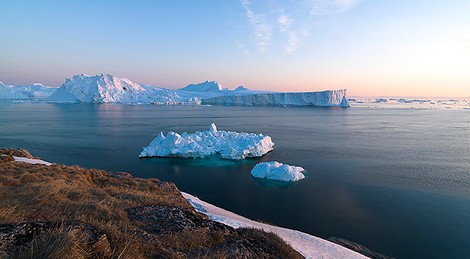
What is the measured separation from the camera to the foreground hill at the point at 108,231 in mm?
2657

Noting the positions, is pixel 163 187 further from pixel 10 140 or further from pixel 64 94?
pixel 64 94

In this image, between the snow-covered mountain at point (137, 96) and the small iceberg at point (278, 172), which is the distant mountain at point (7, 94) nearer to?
the snow-covered mountain at point (137, 96)

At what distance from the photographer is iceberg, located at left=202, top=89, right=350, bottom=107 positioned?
89.6 meters

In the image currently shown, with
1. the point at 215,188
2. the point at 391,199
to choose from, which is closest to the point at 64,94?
the point at 215,188

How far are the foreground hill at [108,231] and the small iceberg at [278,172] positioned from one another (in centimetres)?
1177

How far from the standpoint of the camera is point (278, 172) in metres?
17.3

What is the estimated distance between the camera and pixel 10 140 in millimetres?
27594

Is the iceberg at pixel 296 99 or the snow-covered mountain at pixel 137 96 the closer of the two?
the iceberg at pixel 296 99

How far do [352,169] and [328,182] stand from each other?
3805 mm

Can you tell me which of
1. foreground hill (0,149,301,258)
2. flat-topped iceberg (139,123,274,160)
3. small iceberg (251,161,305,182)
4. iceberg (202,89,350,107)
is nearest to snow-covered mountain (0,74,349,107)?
iceberg (202,89,350,107)

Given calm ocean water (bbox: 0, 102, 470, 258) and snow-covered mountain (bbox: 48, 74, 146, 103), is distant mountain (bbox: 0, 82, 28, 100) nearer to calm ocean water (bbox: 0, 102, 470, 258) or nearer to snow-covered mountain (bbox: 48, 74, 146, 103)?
snow-covered mountain (bbox: 48, 74, 146, 103)

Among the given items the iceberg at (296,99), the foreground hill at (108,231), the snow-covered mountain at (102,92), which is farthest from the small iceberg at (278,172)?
the snow-covered mountain at (102,92)

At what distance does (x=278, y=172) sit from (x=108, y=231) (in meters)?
14.8

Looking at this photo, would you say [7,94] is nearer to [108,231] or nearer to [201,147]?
[201,147]
